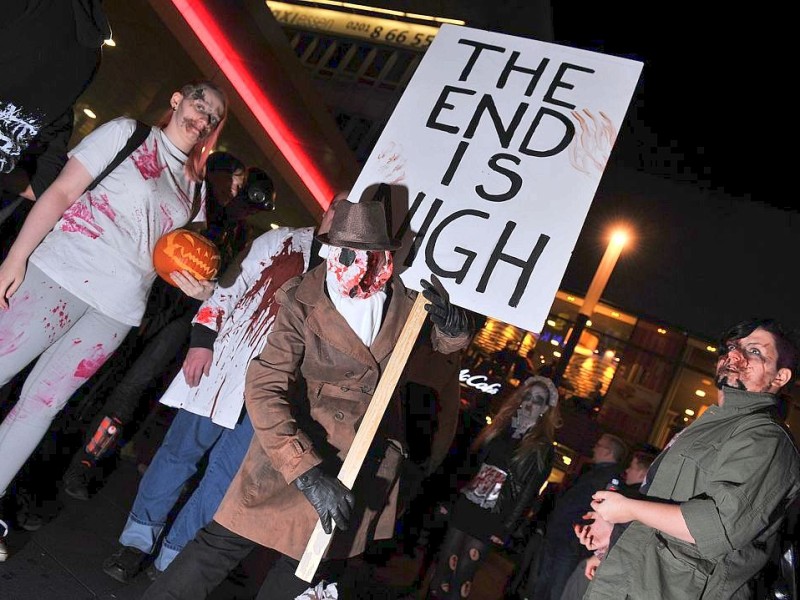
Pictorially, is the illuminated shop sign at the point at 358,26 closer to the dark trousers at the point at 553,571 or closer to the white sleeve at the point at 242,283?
the dark trousers at the point at 553,571

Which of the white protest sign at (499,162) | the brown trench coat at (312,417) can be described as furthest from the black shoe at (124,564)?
the white protest sign at (499,162)

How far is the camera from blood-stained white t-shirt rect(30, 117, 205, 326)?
251 centimetres

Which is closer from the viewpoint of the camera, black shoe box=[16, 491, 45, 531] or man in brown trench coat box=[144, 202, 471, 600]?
Answer: man in brown trench coat box=[144, 202, 471, 600]

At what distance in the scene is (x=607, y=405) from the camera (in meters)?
13.3

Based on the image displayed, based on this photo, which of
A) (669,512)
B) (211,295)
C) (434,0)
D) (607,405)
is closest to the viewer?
(669,512)

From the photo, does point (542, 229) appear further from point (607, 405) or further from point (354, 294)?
point (607, 405)

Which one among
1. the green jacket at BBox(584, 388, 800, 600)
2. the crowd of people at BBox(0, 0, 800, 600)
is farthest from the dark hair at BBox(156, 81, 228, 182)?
the green jacket at BBox(584, 388, 800, 600)

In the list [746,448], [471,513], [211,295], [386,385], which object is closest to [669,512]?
[746,448]

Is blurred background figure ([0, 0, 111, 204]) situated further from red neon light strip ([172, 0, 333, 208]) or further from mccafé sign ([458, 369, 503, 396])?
mccafé sign ([458, 369, 503, 396])

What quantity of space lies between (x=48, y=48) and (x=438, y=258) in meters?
1.79

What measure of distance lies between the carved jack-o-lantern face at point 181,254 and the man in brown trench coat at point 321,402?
682 millimetres

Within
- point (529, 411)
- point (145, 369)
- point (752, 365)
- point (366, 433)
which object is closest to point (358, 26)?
point (529, 411)

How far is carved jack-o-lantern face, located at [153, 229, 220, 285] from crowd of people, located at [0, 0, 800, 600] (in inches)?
1.7

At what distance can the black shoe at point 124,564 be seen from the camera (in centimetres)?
280
